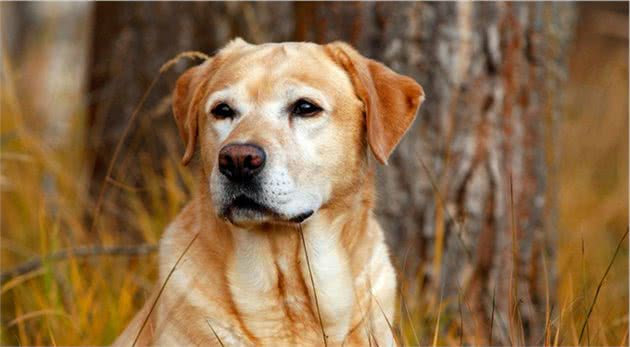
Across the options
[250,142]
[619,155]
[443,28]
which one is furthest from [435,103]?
[619,155]

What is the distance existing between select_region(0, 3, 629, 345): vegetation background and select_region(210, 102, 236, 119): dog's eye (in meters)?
0.62

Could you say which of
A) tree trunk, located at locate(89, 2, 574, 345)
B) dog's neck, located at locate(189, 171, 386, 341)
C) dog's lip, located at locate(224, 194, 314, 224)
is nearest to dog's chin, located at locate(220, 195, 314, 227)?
dog's lip, located at locate(224, 194, 314, 224)

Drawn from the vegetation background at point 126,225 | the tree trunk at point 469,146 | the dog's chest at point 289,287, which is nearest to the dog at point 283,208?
the dog's chest at point 289,287

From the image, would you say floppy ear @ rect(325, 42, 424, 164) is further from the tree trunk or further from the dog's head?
the tree trunk

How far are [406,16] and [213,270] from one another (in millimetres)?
1969

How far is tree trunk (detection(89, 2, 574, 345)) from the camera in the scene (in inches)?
185

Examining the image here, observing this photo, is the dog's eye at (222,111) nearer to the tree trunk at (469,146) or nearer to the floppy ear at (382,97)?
the floppy ear at (382,97)

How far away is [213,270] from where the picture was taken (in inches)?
134

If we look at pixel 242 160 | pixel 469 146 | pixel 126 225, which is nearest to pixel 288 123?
pixel 242 160

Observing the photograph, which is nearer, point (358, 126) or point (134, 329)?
point (134, 329)

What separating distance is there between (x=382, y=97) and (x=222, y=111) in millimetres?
653

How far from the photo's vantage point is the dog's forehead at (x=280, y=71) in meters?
3.49

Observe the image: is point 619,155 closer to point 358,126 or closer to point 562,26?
point 562,26

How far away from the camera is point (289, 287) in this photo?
3422mm
